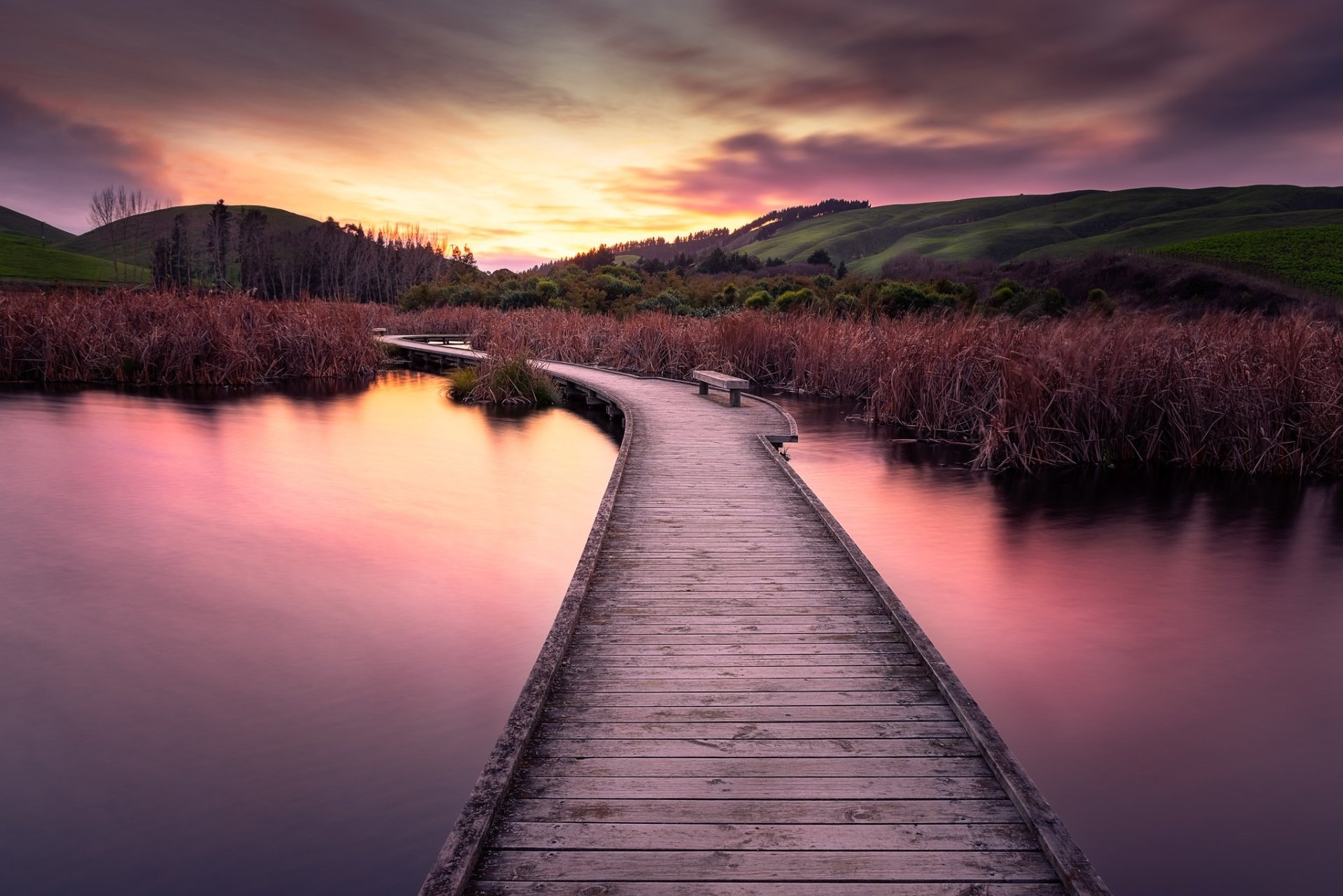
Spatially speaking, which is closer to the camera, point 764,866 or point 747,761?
point 764,866

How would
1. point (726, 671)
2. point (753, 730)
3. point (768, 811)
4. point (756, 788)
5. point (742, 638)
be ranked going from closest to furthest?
point (768, 811) → point (756, 788) → point (753, 730) → point (726, 671) → point (742, 638)

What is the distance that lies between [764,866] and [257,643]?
5288 millimetres

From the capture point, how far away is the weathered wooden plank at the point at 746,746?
3271mm

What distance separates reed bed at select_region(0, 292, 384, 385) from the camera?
18.4 m

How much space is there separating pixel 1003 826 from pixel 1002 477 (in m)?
9.55

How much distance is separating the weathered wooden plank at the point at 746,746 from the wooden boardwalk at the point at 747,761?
1 cm

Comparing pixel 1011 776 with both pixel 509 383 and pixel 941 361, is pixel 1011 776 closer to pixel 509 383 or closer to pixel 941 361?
pixel 941 361

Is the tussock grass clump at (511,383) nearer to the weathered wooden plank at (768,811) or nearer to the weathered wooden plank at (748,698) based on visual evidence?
the weathered wooden plank at (748,698)

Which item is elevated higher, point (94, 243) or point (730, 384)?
point (94, 243)

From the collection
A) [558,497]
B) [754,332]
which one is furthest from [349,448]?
[754,332]

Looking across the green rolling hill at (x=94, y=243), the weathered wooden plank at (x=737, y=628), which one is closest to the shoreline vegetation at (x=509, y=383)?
the weathered wooden plank at (x=737, y=628)

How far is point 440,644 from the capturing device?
6402 millimetres

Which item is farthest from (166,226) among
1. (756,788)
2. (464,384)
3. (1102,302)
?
(756,788)

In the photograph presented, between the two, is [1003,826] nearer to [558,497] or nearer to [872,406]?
[558,497]
